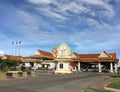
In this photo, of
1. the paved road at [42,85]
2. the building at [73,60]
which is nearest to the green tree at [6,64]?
the building at [73,60]

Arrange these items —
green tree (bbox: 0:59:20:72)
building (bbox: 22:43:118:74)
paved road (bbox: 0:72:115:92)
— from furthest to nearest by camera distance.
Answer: building (bbox: 22:43:118:74), green tree (bbox: 0:59:20:72), paved road (bbox: 0:72:115:92)

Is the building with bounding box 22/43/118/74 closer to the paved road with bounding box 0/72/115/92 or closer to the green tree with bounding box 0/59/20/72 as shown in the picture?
the green tree with bounding box 0/59/20/72

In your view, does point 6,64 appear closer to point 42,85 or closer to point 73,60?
point 73,60

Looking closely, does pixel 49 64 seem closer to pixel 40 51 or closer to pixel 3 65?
pixel 40 51

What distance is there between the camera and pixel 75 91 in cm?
1880

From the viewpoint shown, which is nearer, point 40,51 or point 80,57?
point 80,57

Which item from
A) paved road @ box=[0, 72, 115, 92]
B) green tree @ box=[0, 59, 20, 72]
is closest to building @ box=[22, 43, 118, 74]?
green tree @ box=[0, 59, 20, 72]

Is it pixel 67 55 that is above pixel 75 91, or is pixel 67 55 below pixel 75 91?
above

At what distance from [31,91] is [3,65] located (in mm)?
43752

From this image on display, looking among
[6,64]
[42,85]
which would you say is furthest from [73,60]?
[42,85]

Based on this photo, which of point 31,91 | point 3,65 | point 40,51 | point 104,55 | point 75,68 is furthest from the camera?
point 40,51

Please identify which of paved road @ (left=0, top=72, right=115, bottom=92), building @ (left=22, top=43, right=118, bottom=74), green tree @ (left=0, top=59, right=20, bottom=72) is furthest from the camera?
building @ (left=22, top=43, right=118, bottom=74)

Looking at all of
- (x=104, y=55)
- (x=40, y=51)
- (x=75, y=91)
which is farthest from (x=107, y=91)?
(x=40, y=51)

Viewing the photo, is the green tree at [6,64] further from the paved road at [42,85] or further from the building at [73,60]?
the paved road at [42,85]
